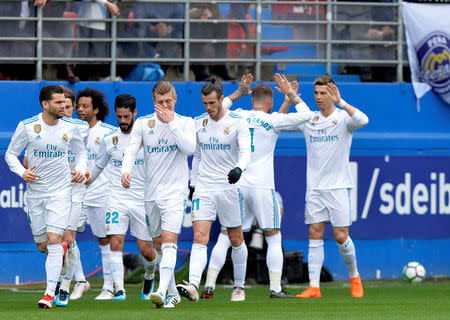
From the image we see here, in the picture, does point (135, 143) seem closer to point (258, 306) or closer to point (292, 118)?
point (258, 306)

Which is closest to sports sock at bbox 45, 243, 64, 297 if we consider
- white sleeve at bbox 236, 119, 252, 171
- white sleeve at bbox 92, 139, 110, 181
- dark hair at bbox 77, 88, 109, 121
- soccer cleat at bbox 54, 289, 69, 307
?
soccer cleat at bbox 54, 289, 69, 307

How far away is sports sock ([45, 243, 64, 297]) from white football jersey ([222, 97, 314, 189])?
245 centimetres

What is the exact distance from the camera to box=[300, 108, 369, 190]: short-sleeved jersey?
11.5 meters

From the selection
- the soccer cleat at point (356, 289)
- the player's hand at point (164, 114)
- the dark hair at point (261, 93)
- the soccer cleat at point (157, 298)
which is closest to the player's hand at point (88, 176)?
the player's hand at point (164, 114)

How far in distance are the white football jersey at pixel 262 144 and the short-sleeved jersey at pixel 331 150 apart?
0.48 m

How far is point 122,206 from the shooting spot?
11.1 metres

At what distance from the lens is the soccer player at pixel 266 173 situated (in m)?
11.0

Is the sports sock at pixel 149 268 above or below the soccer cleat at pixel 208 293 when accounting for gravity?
above

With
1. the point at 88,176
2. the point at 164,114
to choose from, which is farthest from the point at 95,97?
the point at 164,114

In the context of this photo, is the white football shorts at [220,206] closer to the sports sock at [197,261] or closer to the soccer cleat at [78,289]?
the sports sock at [197,261]

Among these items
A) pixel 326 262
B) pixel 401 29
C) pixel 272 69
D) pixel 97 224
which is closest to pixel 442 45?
pixel 401 29

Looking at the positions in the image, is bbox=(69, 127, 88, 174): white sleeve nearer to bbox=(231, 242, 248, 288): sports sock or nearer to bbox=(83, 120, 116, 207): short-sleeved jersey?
bbox=(83, 120, 116, 207): short-sleeved jersey

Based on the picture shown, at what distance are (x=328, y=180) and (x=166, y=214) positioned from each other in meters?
2.60

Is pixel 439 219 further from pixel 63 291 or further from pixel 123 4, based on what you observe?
pixel 63 291
